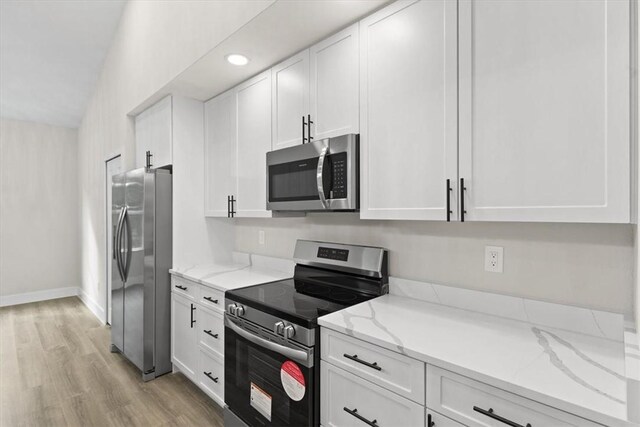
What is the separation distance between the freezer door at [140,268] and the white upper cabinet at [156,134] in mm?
266

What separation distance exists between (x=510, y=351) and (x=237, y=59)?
2.16m

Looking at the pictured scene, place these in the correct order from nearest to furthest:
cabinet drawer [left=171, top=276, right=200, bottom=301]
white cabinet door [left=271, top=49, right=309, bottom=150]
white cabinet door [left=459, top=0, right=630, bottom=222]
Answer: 1. white cabinet door [left=459, top=0, right=630, bottom=222]
2. white cabinet door [left=271, top=49, right=309, bottom=150]
3. cabinet drawer [left=171, top=276, right=200, bottom=301]

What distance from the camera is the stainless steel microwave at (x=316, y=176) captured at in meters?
1.78

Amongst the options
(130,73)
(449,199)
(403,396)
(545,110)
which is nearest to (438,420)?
(403,396)

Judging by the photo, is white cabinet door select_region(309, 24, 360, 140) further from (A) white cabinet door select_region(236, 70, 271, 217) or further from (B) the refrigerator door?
(B) the refrigerator door

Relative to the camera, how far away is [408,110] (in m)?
1.57

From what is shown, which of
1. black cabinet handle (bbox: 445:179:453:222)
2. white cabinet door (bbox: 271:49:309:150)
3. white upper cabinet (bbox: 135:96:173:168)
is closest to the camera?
black cabinet handle (bbox: 445:179:453:222)

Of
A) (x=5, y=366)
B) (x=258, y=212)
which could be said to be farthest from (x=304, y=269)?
(x=5, y=366)

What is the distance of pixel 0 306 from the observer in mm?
4953

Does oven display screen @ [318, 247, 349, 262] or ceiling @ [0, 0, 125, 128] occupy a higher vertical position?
ceiling @ [0, 0, 125, 128]

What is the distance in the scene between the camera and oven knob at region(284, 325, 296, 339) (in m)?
1.61

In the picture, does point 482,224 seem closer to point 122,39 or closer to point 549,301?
point 549,301

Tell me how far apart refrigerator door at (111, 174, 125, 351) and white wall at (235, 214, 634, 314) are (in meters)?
2.15

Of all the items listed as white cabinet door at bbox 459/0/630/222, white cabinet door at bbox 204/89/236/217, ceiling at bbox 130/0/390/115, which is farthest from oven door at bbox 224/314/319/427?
ceiling at bbox 130/0/390/115
